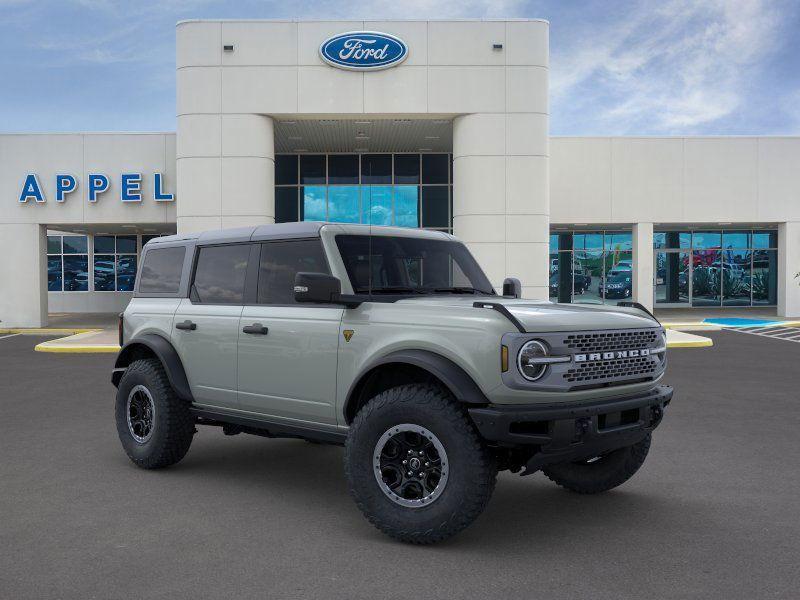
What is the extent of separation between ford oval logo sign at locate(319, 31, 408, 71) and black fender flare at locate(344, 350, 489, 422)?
54.5 feet

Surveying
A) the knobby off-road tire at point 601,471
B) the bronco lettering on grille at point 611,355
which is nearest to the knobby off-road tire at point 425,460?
the bronco lettering on grille at point 611,355

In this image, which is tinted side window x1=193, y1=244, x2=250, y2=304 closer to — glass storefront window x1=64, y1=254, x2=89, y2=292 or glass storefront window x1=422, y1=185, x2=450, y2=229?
glass storefront window x1=422, y1=185, x2=450, y2=229

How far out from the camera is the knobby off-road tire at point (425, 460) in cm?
438

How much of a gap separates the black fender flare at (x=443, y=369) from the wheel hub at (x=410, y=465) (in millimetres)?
334

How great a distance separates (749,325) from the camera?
24.6m

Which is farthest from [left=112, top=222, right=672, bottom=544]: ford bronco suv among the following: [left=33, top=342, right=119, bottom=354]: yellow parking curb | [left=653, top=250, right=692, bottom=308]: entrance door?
[left=653, top=250, right=692, bottom=308]: entrance door

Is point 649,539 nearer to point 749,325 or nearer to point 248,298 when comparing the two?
point 248,298

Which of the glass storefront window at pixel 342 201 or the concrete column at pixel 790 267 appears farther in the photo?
the concrete column at pixel 790 267

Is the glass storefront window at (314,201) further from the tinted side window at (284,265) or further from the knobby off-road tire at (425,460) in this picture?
the knobby off-road tire at (425,460)

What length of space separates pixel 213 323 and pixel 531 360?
2874 mm

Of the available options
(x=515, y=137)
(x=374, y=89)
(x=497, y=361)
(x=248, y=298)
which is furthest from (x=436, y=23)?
(x=497, y=361)

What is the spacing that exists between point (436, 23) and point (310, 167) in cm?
800

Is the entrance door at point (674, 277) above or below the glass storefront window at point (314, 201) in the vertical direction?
below

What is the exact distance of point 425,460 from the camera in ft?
15.1
